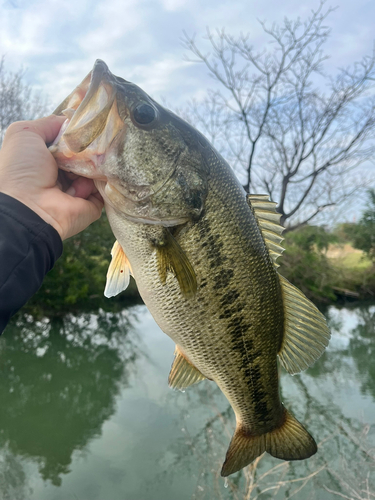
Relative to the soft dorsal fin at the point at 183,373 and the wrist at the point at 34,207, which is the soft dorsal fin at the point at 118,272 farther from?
the soft dorsal fin at the point at 183,373

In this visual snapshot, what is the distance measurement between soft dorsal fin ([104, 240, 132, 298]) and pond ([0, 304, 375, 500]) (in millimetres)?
3152

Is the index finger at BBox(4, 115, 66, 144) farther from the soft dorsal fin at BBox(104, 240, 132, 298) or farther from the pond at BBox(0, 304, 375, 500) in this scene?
the pond at BBox(0, 304, 375, 500)

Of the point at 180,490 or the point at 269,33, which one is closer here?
the point at 180,490

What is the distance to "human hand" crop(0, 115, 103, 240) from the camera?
4.88 feet

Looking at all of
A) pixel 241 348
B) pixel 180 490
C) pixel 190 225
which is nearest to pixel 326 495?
pixel 180 490

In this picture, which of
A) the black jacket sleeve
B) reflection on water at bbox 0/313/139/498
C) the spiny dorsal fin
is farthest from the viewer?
reflection on water at bbox 0/313/139/498

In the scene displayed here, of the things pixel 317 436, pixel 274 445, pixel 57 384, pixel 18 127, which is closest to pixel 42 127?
pixel 18 127

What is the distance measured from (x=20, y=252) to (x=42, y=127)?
598mm

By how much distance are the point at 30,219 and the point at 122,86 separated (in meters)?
0.66

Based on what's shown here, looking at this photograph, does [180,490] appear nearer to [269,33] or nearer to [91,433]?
[91,433]

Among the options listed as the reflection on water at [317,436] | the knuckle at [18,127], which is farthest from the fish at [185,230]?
the reflection on water at [317,436]

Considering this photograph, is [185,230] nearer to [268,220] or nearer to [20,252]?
[268,220]

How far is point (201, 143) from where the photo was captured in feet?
5.09

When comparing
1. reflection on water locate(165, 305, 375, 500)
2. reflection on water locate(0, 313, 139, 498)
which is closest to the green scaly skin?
reflection on water locate(165, 305, 375, 500)
